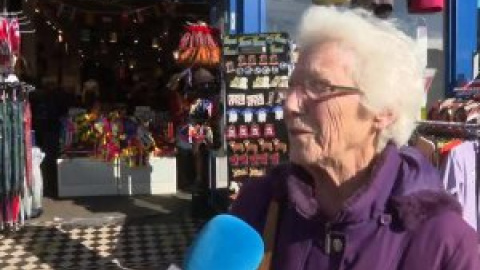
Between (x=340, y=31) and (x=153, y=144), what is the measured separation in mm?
7467

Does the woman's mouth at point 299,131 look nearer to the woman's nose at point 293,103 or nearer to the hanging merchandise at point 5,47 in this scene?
the woman's nose at point 293,103

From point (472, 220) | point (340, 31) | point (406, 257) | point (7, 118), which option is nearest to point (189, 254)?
point (406, 257)

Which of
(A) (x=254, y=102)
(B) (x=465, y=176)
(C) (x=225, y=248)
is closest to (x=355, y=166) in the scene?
(C) (x=225, y=248)

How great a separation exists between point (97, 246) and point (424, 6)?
153 inches

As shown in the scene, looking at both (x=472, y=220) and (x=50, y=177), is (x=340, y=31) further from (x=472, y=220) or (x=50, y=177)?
(x=50, y=177)

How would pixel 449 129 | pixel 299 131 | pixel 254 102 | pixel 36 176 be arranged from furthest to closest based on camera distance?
1. pixel 36 176
2. pixel 254 102
3. pixel 449 129
4. pixel 299 131

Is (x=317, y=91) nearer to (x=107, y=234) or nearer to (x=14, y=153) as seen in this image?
(x=14, y=153)

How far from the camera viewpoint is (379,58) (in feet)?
5.22

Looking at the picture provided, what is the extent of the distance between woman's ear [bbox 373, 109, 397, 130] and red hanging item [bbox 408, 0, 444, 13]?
3.33 metres

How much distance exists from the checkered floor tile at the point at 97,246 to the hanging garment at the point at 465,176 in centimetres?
309

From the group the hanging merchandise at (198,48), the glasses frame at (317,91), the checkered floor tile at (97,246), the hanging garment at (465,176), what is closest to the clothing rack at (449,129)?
the hanging garment at (465,176)

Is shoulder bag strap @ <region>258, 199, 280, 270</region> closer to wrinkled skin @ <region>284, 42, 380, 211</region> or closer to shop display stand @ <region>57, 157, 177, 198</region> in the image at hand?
wrinkled skin @ <region>284, 42, 380, 211</region>

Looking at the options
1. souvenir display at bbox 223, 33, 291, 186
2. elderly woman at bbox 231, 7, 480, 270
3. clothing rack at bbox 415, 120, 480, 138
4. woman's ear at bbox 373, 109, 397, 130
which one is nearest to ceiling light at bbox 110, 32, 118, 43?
souvenir display at bbox 223, 33, 291, 186

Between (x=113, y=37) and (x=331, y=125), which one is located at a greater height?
(x=113, y=37)
